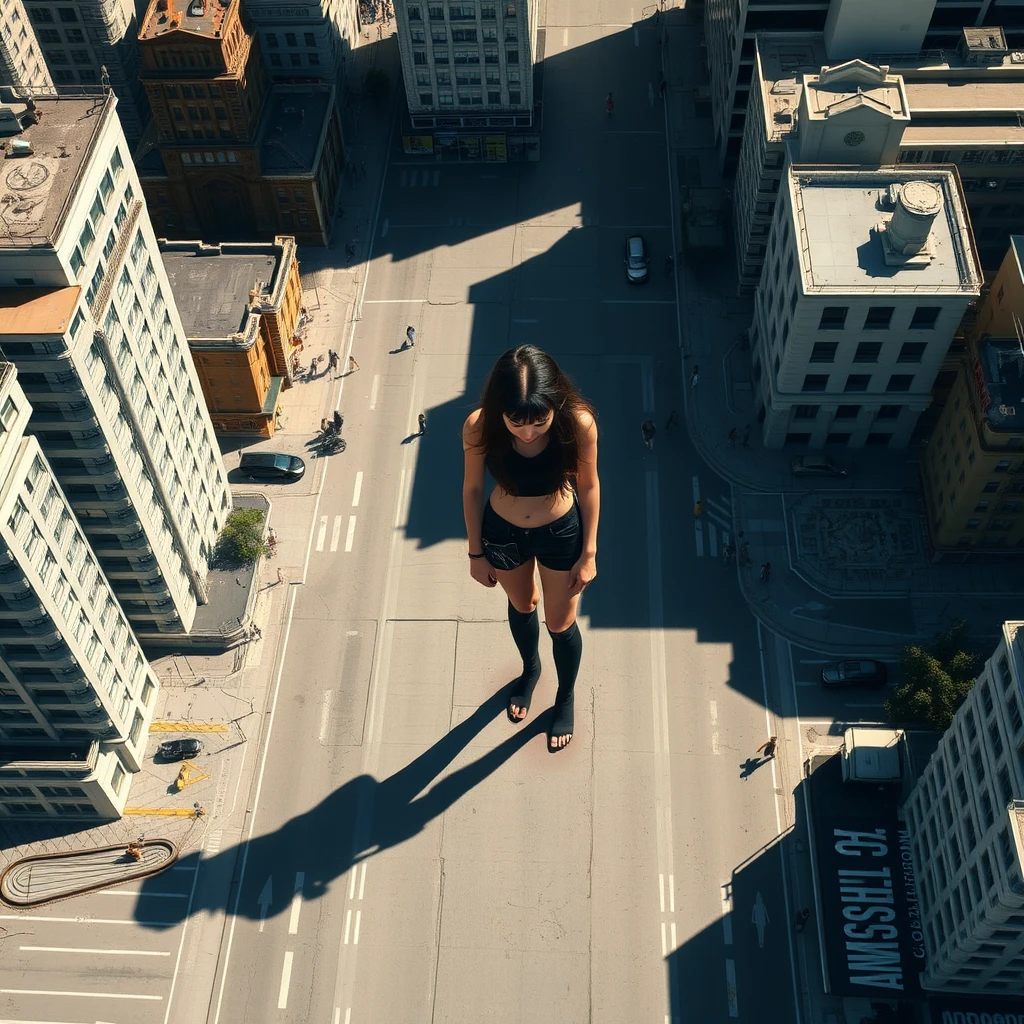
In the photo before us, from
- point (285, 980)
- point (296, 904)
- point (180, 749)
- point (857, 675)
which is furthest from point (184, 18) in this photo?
point (285, 980)

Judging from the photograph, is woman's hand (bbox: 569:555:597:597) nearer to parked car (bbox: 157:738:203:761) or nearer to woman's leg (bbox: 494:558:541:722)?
woman's leg (bbox: 494:558:541:722)

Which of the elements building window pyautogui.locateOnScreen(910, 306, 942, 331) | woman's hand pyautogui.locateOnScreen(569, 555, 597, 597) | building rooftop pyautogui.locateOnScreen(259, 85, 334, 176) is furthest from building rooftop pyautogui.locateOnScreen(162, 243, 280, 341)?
building window pyautogui.locateOnScreen(910, 306, 942, 331)

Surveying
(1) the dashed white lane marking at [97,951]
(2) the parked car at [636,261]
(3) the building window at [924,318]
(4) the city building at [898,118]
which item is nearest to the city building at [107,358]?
(1) the dashed white lane marking at [97,951]

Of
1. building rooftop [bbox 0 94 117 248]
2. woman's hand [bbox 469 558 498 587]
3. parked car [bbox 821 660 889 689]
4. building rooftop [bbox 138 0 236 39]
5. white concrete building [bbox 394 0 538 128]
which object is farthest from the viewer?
white concrete building [bbox 394 0 538 128]

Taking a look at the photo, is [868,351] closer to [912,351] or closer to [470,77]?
[912,351]

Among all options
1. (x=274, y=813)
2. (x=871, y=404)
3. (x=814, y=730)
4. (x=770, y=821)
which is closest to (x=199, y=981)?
(x=274, y=813)

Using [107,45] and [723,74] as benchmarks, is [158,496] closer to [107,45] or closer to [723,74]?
[107,45]
